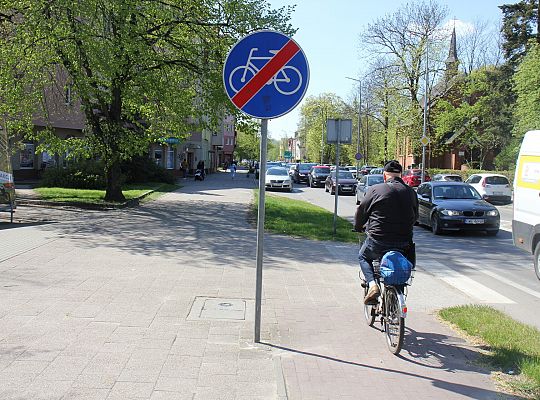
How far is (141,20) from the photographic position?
17.9m

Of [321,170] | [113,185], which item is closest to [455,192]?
[113,185]

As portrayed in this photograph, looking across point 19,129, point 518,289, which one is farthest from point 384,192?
point 19,129

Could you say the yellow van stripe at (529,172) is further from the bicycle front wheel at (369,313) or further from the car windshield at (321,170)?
the car windshield at (321,170)

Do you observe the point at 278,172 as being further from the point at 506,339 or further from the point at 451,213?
the point at 506,339

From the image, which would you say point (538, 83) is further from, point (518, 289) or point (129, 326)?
point (129, 326)

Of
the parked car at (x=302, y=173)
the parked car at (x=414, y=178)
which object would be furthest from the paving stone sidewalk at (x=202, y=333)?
the parked car at (x=302, y=173)

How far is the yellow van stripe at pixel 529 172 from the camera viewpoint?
32.8 ft

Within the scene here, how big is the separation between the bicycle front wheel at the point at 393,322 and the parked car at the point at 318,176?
128 feet

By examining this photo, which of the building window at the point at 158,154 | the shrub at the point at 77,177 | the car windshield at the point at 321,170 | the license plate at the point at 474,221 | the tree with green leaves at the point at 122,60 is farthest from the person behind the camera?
the car windshield at the point at 321,170

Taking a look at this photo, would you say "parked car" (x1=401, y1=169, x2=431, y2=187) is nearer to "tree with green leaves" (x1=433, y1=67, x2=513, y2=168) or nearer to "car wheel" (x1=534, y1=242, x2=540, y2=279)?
"tree with green leaves" (x1=433, y1=67, x2=513, y2=168)

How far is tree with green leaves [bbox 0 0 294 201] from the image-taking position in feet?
54.1

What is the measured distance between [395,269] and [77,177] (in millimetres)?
24385

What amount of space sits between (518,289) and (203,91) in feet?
43.7

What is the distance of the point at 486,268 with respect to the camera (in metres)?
11.0
